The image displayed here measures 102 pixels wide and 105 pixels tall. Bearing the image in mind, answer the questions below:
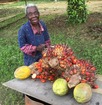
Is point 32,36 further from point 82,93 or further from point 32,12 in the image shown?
point 82,93

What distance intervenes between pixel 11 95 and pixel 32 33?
1.52 metres

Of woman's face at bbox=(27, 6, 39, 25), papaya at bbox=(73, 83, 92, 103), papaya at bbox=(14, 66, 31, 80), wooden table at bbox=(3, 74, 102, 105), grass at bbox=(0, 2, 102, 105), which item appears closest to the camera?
papaya at bbox=(73, 83, 92, 103)

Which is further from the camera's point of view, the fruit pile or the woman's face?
the woman's face

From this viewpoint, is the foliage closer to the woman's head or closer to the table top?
the woman's head

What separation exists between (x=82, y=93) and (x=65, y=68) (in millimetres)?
361

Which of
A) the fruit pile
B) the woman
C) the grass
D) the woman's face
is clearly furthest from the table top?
the grass

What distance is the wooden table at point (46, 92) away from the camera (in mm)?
2977

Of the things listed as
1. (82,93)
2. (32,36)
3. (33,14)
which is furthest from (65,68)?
(32,36)

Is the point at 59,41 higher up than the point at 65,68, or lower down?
lower down

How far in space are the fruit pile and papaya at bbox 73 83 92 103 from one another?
0.07 m

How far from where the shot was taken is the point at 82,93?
288 cm

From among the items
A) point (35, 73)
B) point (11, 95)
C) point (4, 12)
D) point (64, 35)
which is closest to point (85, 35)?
point (64, 35)

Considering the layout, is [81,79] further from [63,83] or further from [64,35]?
[64,35]

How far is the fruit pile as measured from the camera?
304 centimetres
